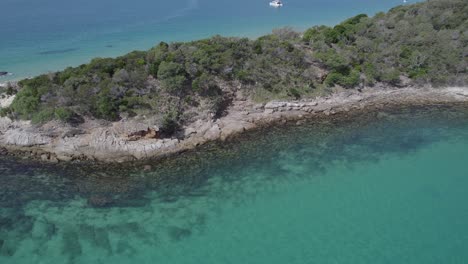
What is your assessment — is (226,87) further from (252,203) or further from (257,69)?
(252,203)

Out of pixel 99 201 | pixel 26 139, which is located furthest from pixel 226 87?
pixel 26 139

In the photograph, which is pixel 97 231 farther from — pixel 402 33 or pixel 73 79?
pixel 402 33

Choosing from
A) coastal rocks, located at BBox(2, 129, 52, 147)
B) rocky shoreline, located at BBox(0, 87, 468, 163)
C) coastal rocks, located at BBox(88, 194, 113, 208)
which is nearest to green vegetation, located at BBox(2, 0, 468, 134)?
rocky shoreline, located at BBox(0, 87, 468, 163)

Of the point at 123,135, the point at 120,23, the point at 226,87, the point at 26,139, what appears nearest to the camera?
the point at 26,139

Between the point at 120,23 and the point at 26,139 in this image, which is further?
the point at 120,23

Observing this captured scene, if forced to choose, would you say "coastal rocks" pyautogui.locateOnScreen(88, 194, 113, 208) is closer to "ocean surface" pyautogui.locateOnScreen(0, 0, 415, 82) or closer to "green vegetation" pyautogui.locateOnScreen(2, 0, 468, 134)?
"green vegetation" pyautogui.locateOnScreen(2, 0, 468, 134)

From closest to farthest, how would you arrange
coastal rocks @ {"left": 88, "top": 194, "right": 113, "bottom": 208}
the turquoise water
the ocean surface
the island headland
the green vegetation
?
the turquoise water
coastal rocks @ {"left": 88, "top": 194, "right": 113, "bottom": 208}
the island headland
the green vegetation
the ocean surface

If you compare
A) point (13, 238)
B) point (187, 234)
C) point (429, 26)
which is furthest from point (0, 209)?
point (429, 26)
